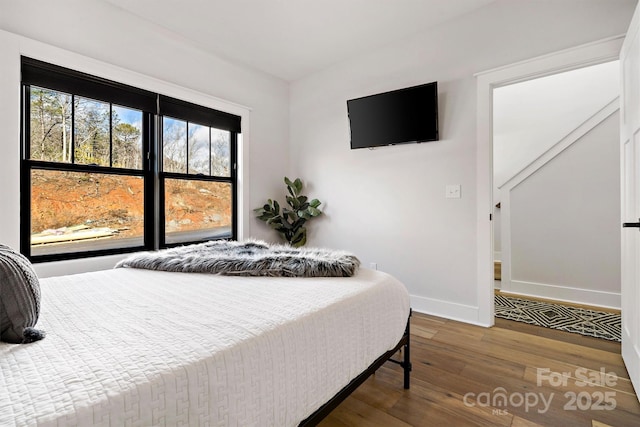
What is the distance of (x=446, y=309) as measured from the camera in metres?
2.79

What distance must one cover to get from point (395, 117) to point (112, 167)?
8.50 ft

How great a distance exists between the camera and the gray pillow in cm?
79

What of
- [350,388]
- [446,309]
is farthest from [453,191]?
[350,388]

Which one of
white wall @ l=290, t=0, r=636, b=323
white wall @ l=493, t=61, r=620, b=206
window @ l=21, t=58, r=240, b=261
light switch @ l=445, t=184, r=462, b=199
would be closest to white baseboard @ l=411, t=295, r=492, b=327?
white wall @ l=290, t=0, r=636, b=323

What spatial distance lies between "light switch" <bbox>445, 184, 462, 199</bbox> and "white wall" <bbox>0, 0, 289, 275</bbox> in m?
2.07

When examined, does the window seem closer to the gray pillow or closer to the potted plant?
the potted plant

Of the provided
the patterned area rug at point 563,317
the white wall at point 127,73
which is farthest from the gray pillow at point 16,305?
the patterned area rug at point 563,317

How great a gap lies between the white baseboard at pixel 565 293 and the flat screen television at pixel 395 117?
2092 mm

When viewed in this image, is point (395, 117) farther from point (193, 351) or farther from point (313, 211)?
point (193, 351)

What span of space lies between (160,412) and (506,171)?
502 cm

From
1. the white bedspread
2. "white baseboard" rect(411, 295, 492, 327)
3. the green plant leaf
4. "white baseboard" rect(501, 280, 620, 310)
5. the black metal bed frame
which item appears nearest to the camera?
the white bedspread

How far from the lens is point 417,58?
2953 millimetres

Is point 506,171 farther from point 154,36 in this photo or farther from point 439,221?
point 154,36

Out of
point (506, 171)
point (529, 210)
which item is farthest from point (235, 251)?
point (506, 171)
